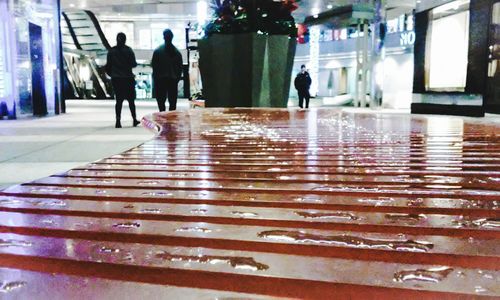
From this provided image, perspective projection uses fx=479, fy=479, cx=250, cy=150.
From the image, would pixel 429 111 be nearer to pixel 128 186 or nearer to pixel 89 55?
pixel 128 186

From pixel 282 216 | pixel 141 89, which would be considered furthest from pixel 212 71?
pixel 141 89

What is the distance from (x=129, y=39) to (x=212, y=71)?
28.3 meters

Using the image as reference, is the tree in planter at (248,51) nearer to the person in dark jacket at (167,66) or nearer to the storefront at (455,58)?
the person in dark jacket at (167,66)

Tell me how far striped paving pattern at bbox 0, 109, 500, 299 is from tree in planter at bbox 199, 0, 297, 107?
4799mm

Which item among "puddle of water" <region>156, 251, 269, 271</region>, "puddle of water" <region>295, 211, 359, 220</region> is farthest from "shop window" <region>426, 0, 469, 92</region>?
"puddle of water" <region>156, 251, 269, 271</region>

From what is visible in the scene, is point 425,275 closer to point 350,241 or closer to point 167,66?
point 350,241

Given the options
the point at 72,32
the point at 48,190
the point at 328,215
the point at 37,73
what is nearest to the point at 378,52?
the point at 37,73

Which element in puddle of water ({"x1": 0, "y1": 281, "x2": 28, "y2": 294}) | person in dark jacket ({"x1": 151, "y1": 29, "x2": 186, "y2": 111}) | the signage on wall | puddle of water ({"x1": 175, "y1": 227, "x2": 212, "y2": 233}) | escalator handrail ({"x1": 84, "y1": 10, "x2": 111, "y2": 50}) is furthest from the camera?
escalator handrail ({"x1": 84, "y1": 10, "x2": 111, "y2": 50})

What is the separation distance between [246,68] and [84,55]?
29904 mm

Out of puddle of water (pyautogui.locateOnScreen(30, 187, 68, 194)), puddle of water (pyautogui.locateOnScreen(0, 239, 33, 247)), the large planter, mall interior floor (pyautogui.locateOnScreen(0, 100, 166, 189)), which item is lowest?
mall interior floor (pyautogui.locateOnScreen(0, 100, 166, 189))

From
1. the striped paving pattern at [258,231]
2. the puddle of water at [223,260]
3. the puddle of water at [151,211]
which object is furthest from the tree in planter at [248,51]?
the puddle of water at [223,260]

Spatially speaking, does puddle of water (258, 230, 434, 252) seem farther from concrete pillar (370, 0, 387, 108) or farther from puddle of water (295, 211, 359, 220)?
concrete pillar (370, 0, 387, 108)

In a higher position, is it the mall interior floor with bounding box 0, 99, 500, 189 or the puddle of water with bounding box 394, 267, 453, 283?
the puddle of water with bounding box 394, 267, 453, 283

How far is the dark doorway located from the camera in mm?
11891
